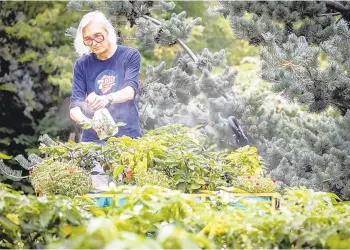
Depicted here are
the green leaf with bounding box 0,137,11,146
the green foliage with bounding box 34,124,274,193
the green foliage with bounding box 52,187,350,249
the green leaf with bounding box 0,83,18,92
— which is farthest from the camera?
the green leaf with bounding box 0,83,18,92

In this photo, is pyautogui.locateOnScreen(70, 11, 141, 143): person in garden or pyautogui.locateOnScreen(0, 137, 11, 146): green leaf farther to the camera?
pyautogui.locateOnScreen(0, 137, 11, 146): green leaf

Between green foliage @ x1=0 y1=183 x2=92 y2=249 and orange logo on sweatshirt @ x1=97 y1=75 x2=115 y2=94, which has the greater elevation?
orange logo on sweatshirt @ x1=97 y1=75 x2=115 y2=94

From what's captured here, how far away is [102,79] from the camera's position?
16.0ft

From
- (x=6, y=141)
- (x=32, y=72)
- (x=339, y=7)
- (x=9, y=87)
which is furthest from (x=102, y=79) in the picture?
(x=32, y=72)

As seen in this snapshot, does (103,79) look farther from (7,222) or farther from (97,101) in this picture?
(7,222)

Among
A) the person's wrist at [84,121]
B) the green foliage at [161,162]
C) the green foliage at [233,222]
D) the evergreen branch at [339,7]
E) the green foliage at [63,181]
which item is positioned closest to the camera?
the green foliage at [233,222]

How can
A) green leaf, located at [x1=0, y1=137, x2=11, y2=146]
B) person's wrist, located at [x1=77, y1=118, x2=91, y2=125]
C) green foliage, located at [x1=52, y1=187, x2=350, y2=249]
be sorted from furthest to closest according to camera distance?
green leaf, located at [x1=0, y1=137, x2=11, y2=146] → person's wrist, located at [x1=77, y1=118, x2=91, y2=125] → green foliage, located at [x1=52, y1=187, x2=350, y2=249]

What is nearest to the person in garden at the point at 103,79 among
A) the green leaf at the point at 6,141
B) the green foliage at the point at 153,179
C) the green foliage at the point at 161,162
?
the green foliage at the point at 161,162

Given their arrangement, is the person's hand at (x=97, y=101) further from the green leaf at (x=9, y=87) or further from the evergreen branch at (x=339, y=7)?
the green leaf at (x=9, y=87)

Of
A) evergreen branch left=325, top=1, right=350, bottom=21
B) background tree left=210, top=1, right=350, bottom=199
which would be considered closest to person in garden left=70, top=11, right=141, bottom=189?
background tree left=210, top=1, right=350, bottom=199

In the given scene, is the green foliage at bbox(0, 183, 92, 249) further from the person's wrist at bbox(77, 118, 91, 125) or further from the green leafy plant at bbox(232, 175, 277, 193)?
the person's wrist at bbox(77, 118, 91, 125)

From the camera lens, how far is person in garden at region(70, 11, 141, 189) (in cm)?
479

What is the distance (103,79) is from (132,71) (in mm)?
220

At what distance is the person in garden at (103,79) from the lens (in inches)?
189
